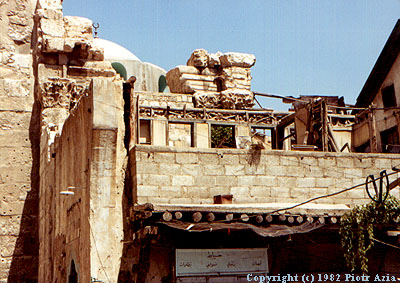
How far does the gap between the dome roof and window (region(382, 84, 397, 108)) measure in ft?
49.8

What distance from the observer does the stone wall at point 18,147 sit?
14.7 metres

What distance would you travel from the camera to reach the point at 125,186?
435 inches

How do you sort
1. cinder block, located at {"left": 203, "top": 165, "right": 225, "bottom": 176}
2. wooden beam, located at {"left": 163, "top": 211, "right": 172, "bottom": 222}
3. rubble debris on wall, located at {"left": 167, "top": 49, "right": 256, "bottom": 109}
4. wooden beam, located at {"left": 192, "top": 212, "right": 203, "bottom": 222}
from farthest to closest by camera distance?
rubble debris on wall, located at {"left": 167, "top": 49, "right": 256, "bottom": 109} < cinder block, located at {"left": 203, "top": 165, "right": 225, "bottom": 176} < wooden beam, located at {"left": 192, "top": 212, "right": 203, "bottom": 222} < wooden beam, located at {"left": 163, "top": 211, "right": 172, "bottom": 222}

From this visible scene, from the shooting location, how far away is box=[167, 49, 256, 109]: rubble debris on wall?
69.9 ft

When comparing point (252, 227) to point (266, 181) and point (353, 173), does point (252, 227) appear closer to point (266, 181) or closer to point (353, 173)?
point (266, 181)

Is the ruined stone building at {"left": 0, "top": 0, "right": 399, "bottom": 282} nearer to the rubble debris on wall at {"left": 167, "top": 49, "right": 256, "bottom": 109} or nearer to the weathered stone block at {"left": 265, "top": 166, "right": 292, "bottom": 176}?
the weathered stone block at {"left": 265, "top": 166, "right": 292, "bottom": 176}

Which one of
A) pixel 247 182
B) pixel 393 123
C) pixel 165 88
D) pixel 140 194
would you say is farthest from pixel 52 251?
pixel 165 88

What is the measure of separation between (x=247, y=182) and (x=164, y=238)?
76.4 inches

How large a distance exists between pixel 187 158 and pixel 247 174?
1.16 metres

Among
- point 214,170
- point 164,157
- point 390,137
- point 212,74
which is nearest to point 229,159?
point 214,170

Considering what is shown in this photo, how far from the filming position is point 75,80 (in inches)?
594

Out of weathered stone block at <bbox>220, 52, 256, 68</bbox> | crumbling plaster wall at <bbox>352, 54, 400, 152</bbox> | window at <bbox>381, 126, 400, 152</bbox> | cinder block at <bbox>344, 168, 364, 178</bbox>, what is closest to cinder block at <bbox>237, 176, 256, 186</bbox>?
cinder block at <bbox>344, 168, 364, 178</bbox>

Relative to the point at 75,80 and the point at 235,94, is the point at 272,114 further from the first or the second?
the point at 75,80

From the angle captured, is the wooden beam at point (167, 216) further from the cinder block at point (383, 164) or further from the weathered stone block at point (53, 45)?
the weathered stone block at point (53, 45)
